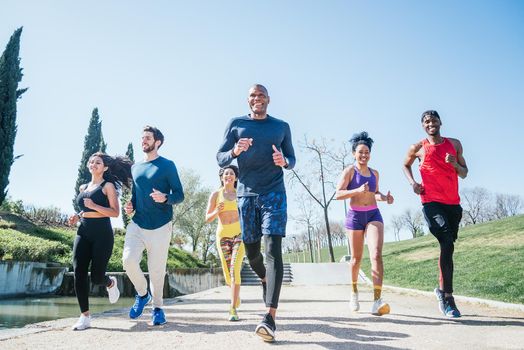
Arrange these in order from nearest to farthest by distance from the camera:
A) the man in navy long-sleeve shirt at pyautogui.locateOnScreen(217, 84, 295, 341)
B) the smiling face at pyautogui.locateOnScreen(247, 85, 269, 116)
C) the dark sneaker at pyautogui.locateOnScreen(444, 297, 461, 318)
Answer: the man in navy long-sleeve shirt at pyautogui.locateOnScreen(217, 84, 295, 341) → the smiling face at pyautogui.locateOnScreen(247, 85, 269, 116) → the dark sneaker at pyautogui.locateOnScreen(444, 297, 461, 318)

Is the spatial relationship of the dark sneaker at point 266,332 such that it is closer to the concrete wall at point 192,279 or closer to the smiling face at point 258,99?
the smiling face at point 258,99

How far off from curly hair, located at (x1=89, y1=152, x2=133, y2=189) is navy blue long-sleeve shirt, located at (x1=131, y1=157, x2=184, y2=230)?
0.53m

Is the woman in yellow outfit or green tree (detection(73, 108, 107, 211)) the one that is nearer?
the woman in yellow outfit

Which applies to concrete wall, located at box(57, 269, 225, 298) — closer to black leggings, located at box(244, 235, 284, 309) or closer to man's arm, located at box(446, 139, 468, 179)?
black leggings, located at box(244, 235, 284, 309)

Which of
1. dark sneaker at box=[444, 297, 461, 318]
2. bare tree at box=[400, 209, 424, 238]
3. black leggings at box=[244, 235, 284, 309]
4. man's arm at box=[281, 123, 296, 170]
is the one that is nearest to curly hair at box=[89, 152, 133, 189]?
man's arm at box=[281, 123, 296, 170]

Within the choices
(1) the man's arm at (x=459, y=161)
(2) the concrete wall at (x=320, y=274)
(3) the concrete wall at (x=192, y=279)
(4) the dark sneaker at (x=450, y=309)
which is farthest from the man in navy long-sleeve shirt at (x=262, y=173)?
(2) the concrete wall at (x=320, y=274)

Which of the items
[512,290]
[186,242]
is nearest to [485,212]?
[186,242]

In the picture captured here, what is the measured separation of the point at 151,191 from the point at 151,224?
15.5 inches

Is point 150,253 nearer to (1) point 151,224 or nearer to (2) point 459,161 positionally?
(1) point 151,224

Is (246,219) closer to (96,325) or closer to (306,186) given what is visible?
(96,325)

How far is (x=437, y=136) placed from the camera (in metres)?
5.28

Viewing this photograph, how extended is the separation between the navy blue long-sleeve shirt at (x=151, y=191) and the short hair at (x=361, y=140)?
2.66 metres

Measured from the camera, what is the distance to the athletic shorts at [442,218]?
4930 mm

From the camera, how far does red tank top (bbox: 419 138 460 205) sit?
5074mm
